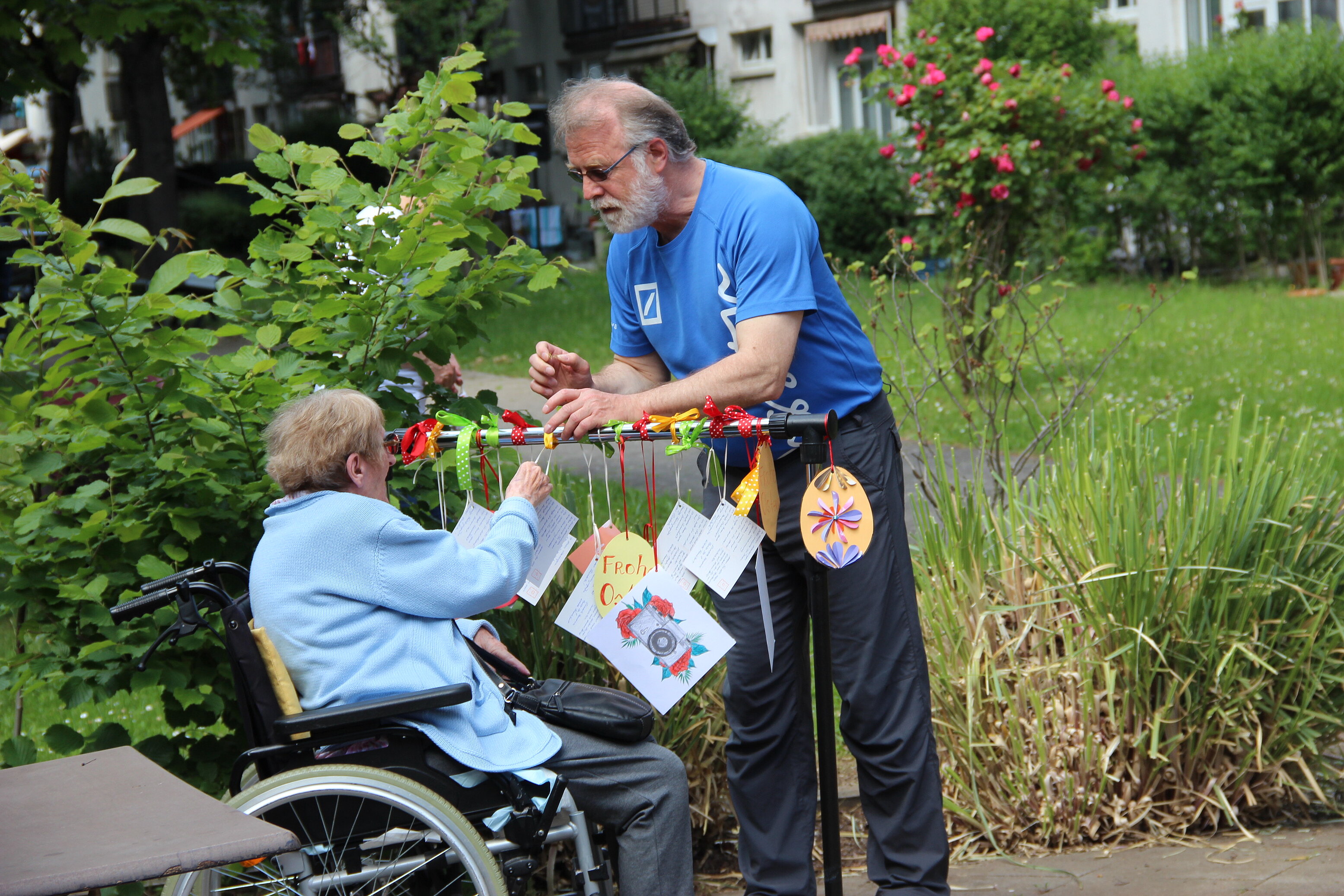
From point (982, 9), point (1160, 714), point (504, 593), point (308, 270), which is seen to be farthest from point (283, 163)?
point (982, 9)

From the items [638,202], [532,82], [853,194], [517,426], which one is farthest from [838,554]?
[532,82]

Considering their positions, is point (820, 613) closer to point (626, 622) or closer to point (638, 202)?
point (626, 622)

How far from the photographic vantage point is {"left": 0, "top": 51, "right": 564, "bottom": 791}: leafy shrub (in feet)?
8.97

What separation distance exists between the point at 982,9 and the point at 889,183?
2854mm

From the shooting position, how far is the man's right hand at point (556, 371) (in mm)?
2748

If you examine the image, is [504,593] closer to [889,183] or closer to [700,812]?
[700,812]

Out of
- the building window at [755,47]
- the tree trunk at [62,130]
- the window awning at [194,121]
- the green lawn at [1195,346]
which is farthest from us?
the window awning at [194,121]

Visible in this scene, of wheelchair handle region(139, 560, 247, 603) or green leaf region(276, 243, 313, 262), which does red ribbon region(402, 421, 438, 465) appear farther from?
green leaf region(276, 243, 313, 262)

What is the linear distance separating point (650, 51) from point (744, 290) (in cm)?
2636

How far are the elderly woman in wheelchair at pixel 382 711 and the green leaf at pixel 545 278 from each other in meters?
0.67

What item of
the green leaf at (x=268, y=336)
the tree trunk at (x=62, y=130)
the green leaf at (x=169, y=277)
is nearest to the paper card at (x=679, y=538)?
the green leaf at (x=268, y=336)

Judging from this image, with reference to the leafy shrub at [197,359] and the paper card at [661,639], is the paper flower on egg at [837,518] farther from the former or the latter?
the leafy shrub at [197,359]

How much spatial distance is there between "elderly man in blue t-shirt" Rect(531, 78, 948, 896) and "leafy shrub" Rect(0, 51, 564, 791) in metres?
0.40

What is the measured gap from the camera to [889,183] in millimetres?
20234
